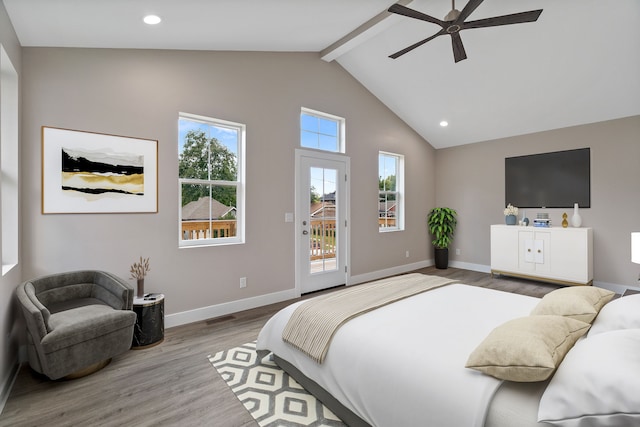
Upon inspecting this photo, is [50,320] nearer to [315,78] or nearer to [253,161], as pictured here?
[253,161]

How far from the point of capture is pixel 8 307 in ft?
7.24

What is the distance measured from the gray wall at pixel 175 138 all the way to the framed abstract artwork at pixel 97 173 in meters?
0.06

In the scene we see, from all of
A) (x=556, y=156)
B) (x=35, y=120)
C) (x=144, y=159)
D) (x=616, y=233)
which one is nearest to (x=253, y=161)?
(x=144, y=159)

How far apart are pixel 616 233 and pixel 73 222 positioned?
6.64 metres

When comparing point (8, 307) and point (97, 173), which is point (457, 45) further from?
point (8, 307)

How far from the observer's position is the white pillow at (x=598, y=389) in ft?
3.09

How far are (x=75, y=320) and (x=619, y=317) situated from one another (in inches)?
128

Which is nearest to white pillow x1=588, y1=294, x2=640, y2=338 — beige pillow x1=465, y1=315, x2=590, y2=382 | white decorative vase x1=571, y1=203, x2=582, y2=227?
beige pillow x1=465, y1=315, x2=590, y2=382

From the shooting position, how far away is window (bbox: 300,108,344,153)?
4.40 meters

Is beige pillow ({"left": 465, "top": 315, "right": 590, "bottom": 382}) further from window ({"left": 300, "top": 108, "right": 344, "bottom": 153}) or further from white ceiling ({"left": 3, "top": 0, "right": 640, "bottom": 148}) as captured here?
window ({"left": 300, "top": 108, "right": 344, "bottom": 153})

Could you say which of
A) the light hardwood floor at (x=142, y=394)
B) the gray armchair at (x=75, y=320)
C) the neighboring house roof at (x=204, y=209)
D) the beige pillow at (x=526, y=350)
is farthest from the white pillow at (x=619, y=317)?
the neighboring house roof at (x=204, y=209)

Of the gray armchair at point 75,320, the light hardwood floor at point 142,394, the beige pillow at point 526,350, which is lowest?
the light hardwood floor at point 142,394

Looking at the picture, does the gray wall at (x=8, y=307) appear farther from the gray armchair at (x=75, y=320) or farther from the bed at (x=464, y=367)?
the bed at (x=464, y=367)

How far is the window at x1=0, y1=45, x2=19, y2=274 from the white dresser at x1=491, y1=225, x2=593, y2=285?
A: 240 inches
